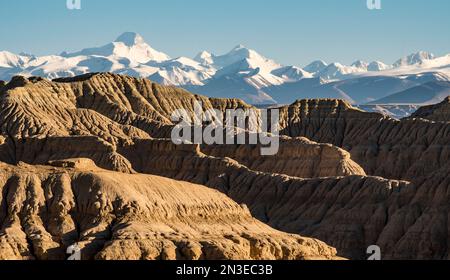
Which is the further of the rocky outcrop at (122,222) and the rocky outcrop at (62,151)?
the rocky outcrop at (62,151)

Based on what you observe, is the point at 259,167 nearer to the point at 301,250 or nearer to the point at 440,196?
the point at 440,196

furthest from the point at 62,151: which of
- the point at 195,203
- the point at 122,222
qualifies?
the point at 122,222

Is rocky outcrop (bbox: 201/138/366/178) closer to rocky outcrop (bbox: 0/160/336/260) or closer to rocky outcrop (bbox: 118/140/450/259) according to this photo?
rocky outcrop (bbox: 118/140/450/259)

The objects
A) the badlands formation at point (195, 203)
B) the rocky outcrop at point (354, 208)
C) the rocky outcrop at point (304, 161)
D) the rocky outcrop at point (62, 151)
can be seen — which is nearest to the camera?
the badlands formation at point (195, 203)

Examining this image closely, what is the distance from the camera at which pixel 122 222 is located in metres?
105

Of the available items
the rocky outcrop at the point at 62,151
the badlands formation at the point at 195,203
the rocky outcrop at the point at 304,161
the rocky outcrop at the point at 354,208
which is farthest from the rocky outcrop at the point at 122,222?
the rocky outcrop at the point at 304,161

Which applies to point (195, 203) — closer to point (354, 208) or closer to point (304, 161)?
point (354, 208)

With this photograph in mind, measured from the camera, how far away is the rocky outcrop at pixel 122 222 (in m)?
98.9

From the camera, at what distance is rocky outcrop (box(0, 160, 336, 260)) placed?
9894 cm

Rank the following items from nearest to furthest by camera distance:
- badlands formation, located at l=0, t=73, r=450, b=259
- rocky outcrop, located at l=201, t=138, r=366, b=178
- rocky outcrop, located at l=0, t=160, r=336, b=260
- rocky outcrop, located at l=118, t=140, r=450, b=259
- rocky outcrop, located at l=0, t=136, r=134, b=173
→ rocky outcrop, located at l=0, t=160, r=336, b=260 → badlands formation, located at l=0, t=73, r=450, b=259 → rocky outcrop, located at l=118, t=140, r=450, b=259 → rocky outcrop, located at l=0, t=136, r=134, b=173 → rocky outcrop, located at l=201, t=138, r=366, b=178

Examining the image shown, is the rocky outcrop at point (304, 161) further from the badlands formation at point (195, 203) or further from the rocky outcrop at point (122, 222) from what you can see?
the rocky outcrop at point (122, 222)

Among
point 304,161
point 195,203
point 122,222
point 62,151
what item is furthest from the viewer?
point 304,161

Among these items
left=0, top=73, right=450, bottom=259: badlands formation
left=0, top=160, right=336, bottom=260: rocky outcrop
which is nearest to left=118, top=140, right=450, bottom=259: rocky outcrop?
left=0, top=73, right=450, bottom=259: badlands formation
